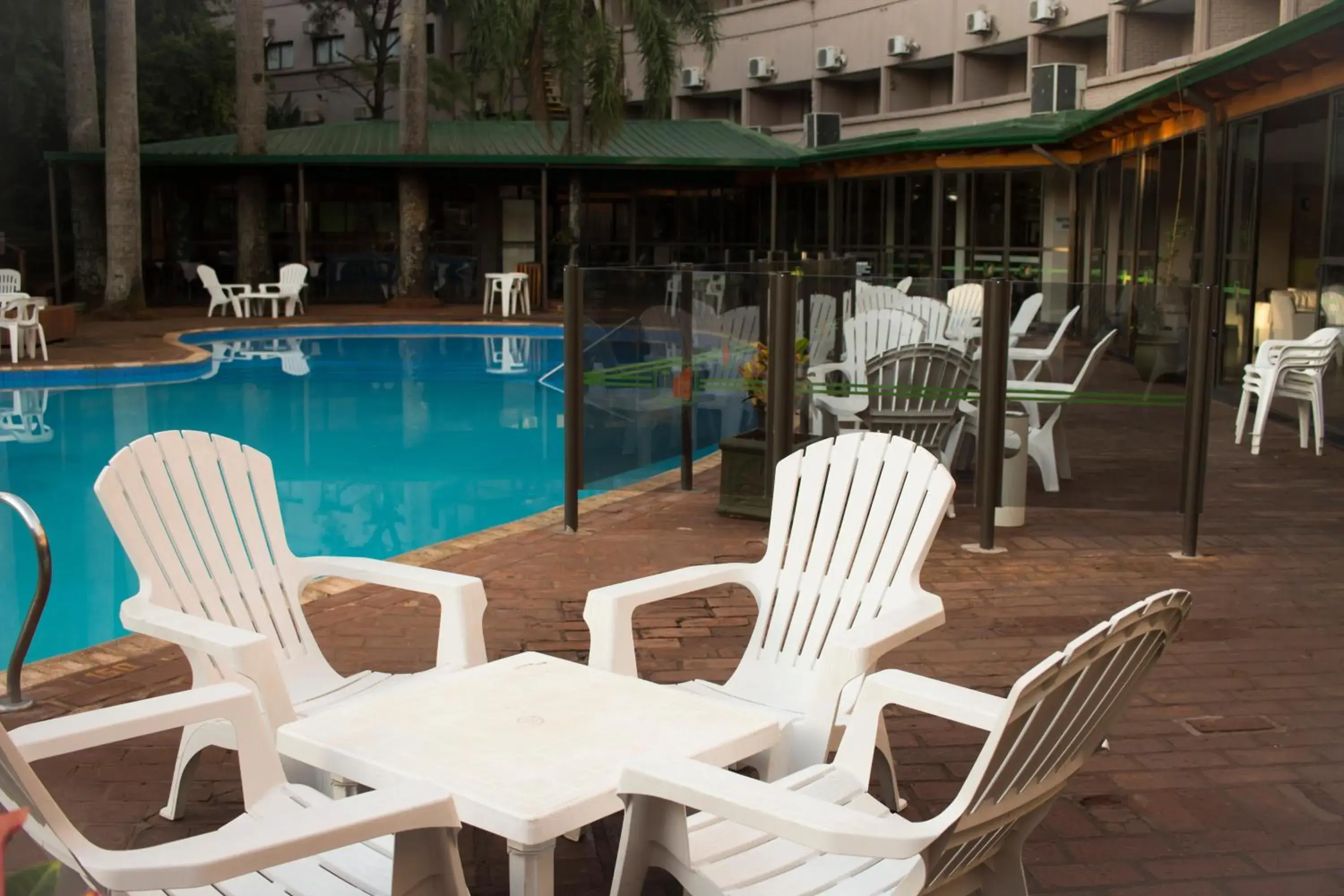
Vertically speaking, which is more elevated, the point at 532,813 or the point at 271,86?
the point at 271,86

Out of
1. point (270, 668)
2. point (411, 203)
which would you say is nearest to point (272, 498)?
point (270, 668)

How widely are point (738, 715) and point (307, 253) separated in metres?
24.3

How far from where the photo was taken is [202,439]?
3967 mm

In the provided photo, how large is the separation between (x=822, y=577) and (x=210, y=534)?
168 cm

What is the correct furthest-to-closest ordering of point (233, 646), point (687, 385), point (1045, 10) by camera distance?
1. point (1045, 10)
2. point (687, 385)
3. point (233, 646)

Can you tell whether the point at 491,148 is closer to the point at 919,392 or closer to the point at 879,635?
the point at 919,392

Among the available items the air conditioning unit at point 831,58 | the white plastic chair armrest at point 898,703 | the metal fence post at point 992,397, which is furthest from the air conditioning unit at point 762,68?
the white plastic chair armrest at point 898,703

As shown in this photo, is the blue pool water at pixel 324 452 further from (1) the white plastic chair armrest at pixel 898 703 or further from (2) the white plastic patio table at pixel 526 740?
(1) the white plastic chair armrest at pixel 898 703

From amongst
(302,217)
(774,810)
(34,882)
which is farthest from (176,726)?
(302,217)

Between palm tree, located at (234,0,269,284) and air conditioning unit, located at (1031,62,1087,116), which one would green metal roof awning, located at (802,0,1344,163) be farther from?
palm tree, located at (234,0,269,284)

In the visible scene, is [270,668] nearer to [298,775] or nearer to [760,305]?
[298,775]

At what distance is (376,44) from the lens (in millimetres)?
39062

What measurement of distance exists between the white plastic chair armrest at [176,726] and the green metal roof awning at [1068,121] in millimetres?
7780

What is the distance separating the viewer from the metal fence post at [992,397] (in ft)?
21.5
